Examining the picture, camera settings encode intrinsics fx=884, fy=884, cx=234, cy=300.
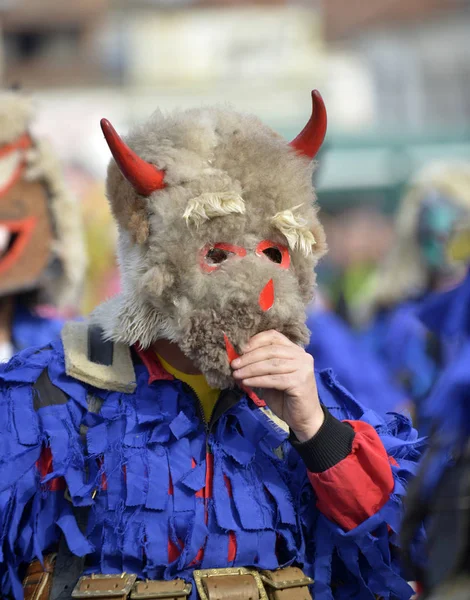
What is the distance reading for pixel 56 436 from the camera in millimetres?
2094

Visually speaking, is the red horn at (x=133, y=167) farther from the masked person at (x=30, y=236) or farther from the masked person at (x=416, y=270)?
the masked person at (x=416, y=270)

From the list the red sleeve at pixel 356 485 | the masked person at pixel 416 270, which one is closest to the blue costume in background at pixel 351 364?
the masked person at pixel 416 270

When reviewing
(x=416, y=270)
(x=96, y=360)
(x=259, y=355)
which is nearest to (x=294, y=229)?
(x=259, y=355)

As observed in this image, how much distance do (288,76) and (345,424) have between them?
21.4 metres

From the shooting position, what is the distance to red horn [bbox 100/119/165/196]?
2.00 m

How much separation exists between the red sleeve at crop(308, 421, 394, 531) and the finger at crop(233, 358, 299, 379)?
26 cm

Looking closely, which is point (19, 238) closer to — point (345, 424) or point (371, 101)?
point (345, 424)

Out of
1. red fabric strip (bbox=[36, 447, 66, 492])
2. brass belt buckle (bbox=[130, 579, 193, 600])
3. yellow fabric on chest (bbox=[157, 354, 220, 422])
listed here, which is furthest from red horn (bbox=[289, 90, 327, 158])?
brass belt buckle (bbox=[130, 579, 193, 600])

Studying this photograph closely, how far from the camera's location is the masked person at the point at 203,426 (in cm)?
202

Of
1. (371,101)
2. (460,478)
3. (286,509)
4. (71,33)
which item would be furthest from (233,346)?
(71,33)

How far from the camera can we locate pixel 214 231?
6.64 feet

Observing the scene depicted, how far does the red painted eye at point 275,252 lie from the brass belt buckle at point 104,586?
0.80 m

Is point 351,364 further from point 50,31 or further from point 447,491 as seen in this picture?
point 50,31

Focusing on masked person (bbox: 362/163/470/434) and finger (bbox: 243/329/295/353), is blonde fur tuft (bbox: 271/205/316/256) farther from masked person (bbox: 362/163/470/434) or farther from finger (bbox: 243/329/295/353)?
masked person (bbox: 362/163/470/434)
